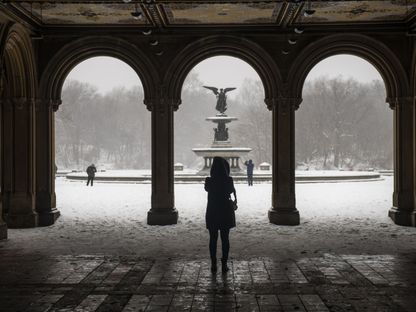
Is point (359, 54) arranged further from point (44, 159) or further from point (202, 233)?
point (44, 159)

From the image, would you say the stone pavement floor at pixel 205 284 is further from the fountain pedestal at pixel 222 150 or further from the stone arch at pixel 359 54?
the fountain pedestal at pixel 222 150

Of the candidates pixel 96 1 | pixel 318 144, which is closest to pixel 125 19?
pixel 96 1

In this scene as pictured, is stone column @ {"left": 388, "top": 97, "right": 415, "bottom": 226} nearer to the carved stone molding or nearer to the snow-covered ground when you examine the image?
the snow-covered ground

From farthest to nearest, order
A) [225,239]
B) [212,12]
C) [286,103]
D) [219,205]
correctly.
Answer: [286,103], [212,12], [225,239], [219,205]

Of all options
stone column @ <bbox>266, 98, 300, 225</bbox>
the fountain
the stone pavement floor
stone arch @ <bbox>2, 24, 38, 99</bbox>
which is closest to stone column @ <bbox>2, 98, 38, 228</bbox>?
stone arch @ <bbox>2, 24, 38, 99</bbox>

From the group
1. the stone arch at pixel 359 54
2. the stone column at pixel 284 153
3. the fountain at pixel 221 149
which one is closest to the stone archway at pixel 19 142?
the stone column at pixel 284 153

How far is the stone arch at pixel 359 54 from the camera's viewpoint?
1284cm

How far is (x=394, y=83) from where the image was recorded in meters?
13.1

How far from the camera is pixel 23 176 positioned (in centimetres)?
1277

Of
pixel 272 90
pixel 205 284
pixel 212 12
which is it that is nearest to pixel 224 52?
pixel 272 90

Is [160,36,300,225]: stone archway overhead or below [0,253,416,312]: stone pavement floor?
overhead

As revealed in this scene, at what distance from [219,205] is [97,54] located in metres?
7.56

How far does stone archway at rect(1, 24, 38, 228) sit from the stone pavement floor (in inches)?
159

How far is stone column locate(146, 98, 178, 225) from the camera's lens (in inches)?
520
